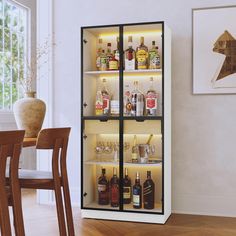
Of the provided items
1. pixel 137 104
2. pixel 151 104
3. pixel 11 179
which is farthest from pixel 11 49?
pixel 11 179

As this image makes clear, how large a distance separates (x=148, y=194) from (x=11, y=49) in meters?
3.04

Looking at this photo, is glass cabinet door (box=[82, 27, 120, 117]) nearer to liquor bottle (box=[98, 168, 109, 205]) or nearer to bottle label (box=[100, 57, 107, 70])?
bottle label (box=[100, 57, 107, 70])

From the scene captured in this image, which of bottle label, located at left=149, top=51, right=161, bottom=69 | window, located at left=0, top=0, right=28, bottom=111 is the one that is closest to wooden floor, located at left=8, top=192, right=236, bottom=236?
bottle label, located at left=149, top=51, right=161, bottom=69

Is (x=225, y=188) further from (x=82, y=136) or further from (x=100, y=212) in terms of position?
(x=82, y=136)

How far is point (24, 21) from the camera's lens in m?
5.89

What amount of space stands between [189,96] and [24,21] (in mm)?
3051

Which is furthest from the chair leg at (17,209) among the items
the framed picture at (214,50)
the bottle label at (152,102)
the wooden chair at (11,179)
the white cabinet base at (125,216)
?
the framed picture at (214,50)

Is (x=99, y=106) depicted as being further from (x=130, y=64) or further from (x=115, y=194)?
(x=115, y=194)

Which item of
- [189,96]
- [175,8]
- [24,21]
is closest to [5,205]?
[189,96]

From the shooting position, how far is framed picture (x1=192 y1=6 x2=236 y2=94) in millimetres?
3912

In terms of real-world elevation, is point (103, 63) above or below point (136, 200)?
above

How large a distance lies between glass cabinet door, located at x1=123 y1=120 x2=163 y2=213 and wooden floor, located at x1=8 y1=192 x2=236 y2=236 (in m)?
0.21

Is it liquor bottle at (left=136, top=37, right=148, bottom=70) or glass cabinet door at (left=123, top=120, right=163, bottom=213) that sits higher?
liquor bottle at (left=136, top=37, right=148, bottom=70)

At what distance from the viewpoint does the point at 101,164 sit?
4.00 meters
